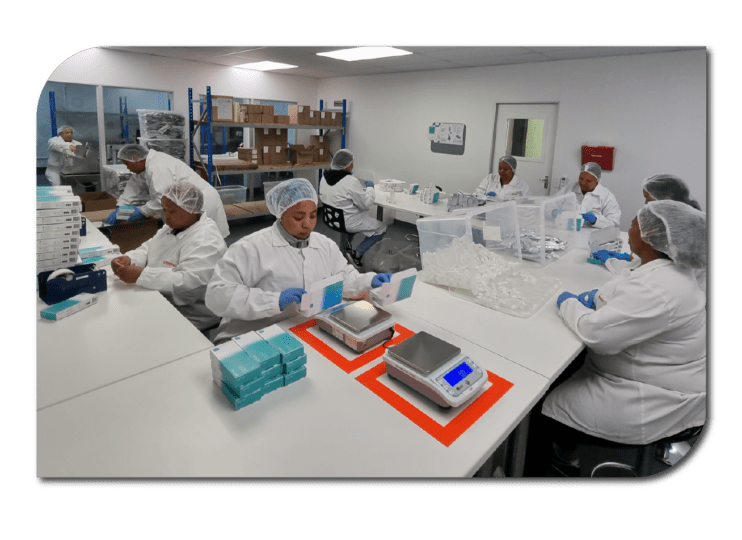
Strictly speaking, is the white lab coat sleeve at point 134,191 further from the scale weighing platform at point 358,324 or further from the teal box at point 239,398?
the teal box at point 239,398

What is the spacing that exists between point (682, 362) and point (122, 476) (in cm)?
197

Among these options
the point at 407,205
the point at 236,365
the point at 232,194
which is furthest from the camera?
the point at 232,194

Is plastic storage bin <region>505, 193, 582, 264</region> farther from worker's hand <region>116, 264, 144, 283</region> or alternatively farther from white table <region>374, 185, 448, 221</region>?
worker's hand <region>116, 264, 144, 283</region>

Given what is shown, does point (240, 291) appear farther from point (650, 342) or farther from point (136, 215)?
point (136, 215)

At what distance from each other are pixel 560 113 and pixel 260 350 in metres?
4.47

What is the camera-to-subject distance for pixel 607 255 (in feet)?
9.08

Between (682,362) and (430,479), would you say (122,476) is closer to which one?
(430,479)

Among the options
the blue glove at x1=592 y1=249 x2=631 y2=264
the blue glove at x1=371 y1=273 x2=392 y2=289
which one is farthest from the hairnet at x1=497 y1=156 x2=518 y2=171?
the blue glove at x1=371 y1=273 x2=392 y2=289

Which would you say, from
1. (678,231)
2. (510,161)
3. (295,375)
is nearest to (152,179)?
(295,375)

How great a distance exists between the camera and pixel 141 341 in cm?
157

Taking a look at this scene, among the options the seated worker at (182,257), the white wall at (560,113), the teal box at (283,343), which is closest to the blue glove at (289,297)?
the teal box at (283,343)

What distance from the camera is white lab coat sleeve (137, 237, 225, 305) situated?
2061mm

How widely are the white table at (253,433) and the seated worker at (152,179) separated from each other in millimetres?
2745

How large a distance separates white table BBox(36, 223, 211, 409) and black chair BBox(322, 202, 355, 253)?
8.14ft
